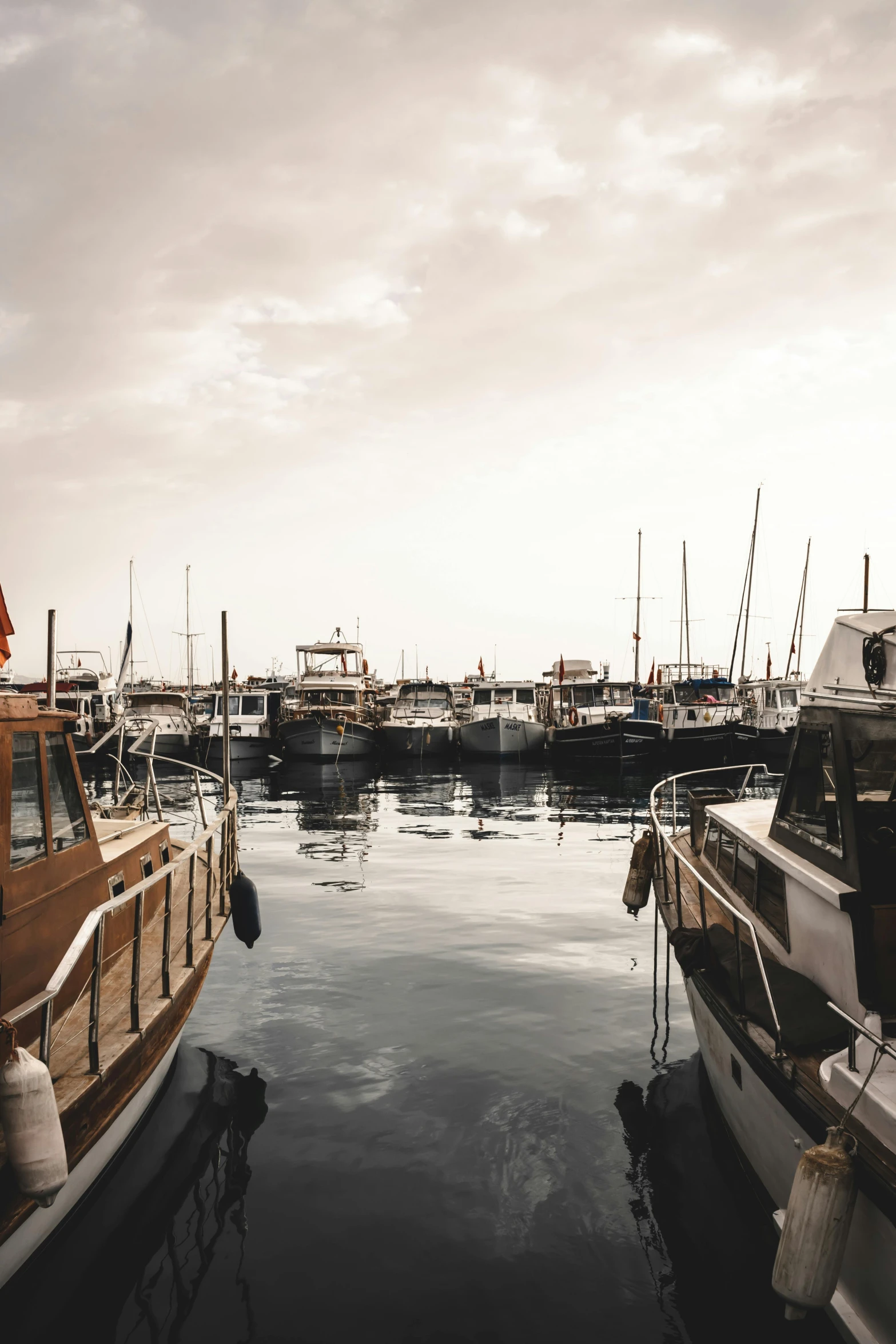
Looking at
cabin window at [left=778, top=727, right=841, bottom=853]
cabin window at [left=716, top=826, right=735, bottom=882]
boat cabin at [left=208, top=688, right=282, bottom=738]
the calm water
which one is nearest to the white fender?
the calm water

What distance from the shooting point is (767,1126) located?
5051mm

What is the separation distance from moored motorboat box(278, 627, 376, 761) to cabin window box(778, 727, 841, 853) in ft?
115

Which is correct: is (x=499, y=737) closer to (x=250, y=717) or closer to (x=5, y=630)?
(x=250, y=717)

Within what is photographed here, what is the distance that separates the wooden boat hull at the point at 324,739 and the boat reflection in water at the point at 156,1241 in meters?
33.5

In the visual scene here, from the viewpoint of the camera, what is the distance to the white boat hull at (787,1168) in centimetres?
366

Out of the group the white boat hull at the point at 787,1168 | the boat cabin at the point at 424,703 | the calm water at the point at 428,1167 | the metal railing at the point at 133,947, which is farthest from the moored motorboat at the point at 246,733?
the white boat hull at the point at 787,1168

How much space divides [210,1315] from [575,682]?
4473 cm

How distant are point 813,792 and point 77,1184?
5.28 meters

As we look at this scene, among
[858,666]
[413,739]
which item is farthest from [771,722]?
[858,666]

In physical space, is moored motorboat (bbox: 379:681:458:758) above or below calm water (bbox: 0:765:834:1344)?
above

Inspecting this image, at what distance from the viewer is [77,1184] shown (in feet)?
16.0

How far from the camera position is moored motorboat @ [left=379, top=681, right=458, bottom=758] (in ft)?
142

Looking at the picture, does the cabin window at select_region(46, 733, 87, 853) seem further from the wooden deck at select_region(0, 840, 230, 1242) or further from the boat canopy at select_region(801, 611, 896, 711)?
the boat canopy at select_region(801, 611, 896, 711)

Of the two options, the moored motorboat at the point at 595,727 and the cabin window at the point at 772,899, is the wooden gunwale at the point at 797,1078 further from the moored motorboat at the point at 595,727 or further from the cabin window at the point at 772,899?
the moored motorboat at the point at 595,727
